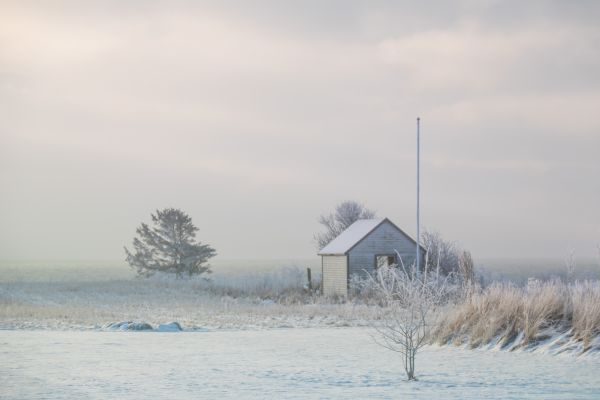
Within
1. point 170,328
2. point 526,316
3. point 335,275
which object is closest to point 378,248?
point 335,275

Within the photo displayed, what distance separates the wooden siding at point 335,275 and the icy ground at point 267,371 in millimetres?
23256

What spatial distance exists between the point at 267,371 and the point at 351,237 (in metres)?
31.0

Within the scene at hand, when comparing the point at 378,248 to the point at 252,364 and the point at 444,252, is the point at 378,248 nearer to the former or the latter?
the point at 444,252

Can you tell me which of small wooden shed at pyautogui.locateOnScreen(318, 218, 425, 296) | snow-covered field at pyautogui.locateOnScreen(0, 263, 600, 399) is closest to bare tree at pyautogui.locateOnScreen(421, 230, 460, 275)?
small wooden shed at pyautogui.locateOnScreen(318, 218, 425, 296)

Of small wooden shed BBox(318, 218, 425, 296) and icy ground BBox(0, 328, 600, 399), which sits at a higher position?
small wooden shed BBox(318, 218, 425, 296)

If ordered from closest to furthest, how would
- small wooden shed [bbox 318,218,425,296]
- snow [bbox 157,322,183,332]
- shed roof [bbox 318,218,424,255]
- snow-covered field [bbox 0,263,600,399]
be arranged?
snow-covered field [bbox 0,263,600,399] < snow [bbox 157,322,183,332] < small wooden shed [bbox 318,218,425,296] < shed roof [bbox 318,218,424,255]

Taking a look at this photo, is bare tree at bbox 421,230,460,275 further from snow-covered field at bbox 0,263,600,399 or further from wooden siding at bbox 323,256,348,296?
snow-covered field at bbox 0,263,600,399

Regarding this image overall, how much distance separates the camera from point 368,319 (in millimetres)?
26484

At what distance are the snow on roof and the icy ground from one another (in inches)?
943

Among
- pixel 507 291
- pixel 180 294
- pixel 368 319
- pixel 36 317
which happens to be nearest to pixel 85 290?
pixel 180 294

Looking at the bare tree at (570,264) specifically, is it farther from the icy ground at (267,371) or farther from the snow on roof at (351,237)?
the snow on roof at (351,237)

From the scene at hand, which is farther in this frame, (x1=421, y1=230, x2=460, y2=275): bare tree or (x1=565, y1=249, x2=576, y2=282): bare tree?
(x1=421, y1=230, x2=460, y2=275): bare tree

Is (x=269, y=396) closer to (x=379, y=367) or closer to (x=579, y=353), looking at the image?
(x=379, y=367)

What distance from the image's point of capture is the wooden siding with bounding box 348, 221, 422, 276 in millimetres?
43344
